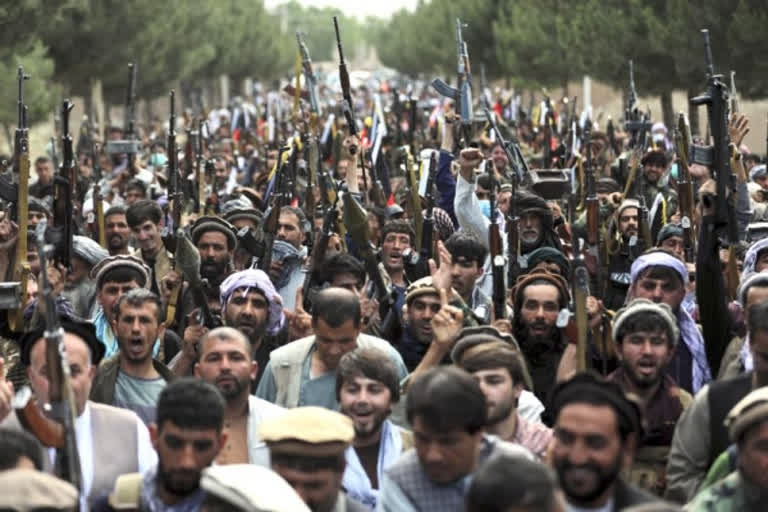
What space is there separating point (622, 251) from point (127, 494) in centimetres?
598

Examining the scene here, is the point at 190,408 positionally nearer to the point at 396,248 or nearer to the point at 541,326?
the point at 541,326

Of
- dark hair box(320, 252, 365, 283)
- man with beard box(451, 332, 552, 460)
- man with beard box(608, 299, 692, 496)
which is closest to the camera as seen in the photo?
man with beard box(451, 332, 552, 460)

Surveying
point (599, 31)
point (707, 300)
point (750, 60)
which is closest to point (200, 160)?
point (707, 300)

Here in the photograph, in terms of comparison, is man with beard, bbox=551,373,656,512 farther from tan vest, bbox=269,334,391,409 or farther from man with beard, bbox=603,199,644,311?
man with beard, bbox=603,199,644,311

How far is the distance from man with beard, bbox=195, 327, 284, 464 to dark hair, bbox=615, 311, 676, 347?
4.66 feet

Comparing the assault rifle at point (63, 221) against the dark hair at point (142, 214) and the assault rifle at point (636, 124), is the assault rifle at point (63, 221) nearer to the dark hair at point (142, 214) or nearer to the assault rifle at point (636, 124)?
the dark hair at point (142, 214)

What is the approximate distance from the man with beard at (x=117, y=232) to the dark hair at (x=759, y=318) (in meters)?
5.91

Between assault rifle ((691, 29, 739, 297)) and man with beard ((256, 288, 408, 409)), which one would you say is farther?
assault rifle ((691, 29, 739, 297))

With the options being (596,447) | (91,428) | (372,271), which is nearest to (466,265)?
(372,271)

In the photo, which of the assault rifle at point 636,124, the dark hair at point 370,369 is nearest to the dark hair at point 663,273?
the dark hair at point 370,369

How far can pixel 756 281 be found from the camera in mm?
7879

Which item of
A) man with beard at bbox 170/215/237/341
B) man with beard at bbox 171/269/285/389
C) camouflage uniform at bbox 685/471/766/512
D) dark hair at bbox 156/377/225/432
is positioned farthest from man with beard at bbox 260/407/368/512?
man with beard at bbox 170/215/237/341

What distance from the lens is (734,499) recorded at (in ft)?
18.4

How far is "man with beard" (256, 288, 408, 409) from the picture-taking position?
7.64 m
